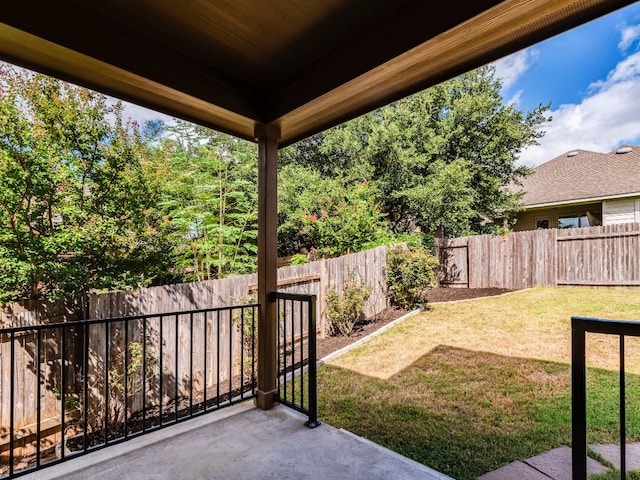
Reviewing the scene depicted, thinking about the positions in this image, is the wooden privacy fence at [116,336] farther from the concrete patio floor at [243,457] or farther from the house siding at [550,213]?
the house siding at [550,213]

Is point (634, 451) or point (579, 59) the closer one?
point (634, 451)

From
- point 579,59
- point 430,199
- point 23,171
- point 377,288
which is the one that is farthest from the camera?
point 579,59

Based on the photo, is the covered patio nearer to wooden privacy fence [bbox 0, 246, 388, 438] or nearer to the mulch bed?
wooden privacy fence [bbox 0, 246, 388, 438]

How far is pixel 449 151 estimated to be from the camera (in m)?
9.77

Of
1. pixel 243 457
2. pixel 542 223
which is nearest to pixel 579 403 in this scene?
pixel 243 457

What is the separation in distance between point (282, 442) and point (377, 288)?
420 cm

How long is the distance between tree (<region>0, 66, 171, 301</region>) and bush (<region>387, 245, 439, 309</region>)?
425 centimetres

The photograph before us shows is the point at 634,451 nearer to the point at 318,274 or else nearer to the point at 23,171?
the point at 318,274

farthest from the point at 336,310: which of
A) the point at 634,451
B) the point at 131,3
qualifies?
the point at 131,3

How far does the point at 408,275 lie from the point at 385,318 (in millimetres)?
924

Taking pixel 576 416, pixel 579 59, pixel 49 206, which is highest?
pixel 579 59

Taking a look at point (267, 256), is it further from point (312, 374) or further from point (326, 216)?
point (326, 216)

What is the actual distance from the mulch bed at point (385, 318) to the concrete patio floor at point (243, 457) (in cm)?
221

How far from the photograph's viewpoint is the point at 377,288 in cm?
611
